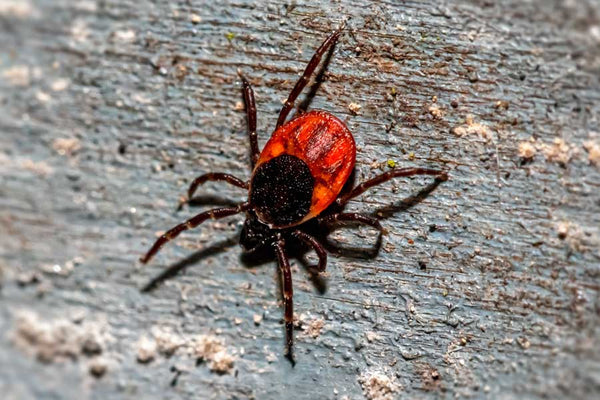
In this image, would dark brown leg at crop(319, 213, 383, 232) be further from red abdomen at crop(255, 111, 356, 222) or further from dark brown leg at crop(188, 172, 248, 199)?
Answer: dark brown leg at crop(188, 172, 248, 199)

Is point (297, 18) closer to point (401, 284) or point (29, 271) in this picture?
point (401, 284)

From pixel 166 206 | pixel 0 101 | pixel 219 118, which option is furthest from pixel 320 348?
pixel 0 101

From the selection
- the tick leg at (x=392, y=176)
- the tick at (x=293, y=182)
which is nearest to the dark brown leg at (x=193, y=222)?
the tick at (x=293, y=182)

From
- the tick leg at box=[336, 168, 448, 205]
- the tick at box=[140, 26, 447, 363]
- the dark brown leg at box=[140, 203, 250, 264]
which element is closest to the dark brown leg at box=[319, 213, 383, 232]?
the tick at box=[140, 26, 447, 363]

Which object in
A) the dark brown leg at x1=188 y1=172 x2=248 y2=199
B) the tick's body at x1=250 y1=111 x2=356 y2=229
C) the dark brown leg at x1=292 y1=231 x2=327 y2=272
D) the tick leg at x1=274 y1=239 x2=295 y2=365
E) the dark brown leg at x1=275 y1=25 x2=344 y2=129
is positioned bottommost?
the tick leg at x1=274 y1=239 x2=295 y2=365

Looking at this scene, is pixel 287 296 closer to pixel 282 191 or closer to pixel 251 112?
pixel 282 191

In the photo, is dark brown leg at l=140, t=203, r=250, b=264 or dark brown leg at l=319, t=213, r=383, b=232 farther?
dark brown leg at l=140, t=203, r=250, b=264
